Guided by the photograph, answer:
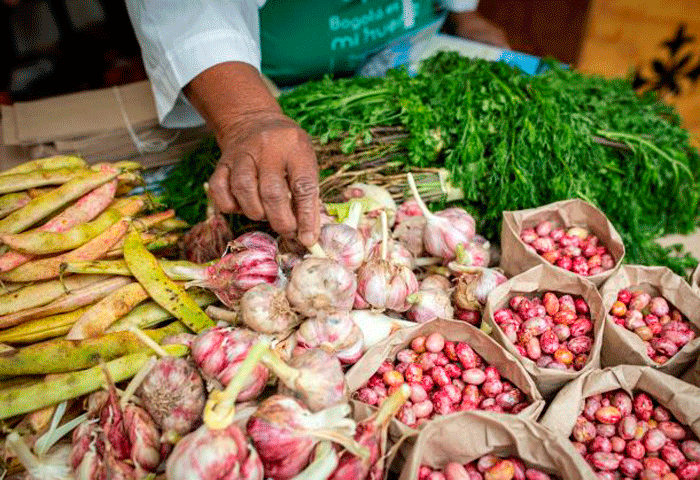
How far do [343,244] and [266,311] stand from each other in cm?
35

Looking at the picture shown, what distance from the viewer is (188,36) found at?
205cm

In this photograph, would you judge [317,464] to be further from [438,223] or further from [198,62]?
[198,62]

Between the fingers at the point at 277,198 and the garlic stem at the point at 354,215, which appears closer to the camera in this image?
the fingers at the point at 277,198

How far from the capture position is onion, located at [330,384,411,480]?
1.24 meters

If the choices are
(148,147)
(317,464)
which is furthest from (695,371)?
(148,147)

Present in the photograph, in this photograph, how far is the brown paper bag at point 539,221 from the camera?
1.98m

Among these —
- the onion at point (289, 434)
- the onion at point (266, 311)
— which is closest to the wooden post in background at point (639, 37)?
the onion at point (266, 311)

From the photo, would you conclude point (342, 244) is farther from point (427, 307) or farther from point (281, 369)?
point (281, 369)

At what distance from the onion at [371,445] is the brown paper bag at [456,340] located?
0.11 m

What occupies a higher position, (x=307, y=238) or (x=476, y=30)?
(x=476, y=30)

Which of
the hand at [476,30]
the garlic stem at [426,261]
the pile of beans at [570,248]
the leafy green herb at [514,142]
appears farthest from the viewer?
the hand at [476,30]

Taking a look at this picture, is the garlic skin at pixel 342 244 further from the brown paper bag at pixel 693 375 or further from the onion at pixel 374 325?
the brown paper bag at pixel 693 375

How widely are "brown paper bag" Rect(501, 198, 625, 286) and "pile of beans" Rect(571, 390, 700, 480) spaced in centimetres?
48

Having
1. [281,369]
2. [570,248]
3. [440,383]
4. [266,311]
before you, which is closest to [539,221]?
[570,248]
